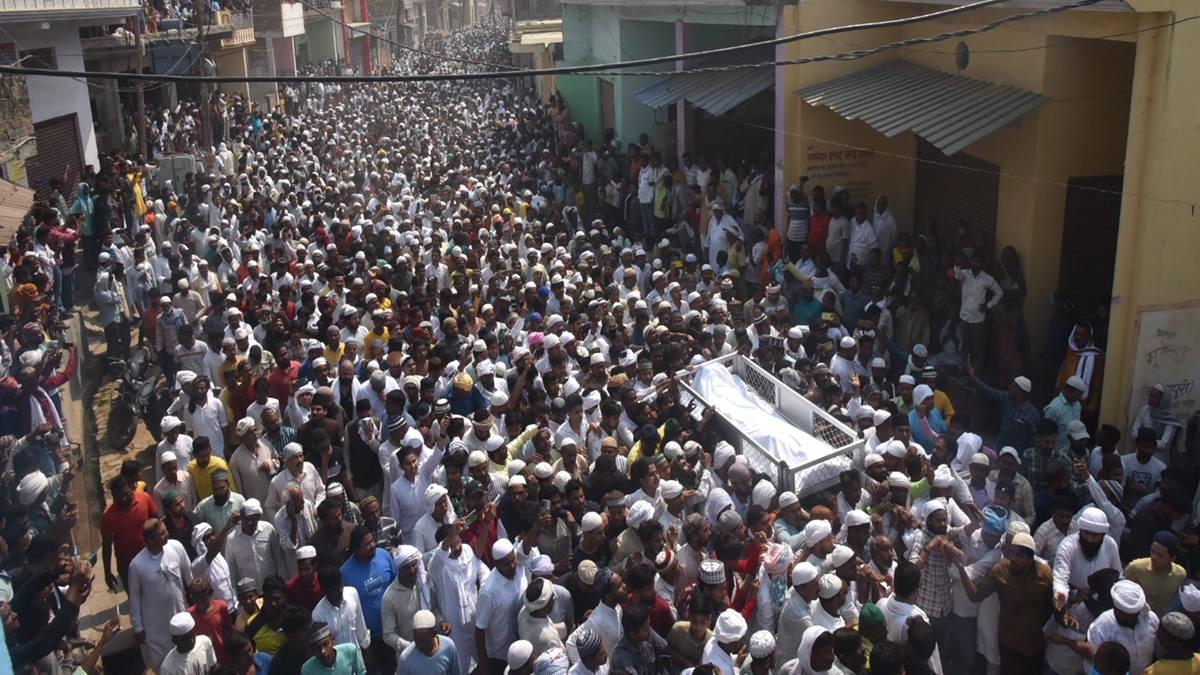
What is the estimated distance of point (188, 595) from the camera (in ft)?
17.8

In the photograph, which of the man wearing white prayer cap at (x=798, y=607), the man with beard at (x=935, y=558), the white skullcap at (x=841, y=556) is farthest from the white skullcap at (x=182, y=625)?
the man with beard at (x=935, y=558)

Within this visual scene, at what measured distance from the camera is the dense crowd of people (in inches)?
191

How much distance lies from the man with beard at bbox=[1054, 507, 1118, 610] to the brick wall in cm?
1302

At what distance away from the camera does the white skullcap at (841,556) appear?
4855 mm

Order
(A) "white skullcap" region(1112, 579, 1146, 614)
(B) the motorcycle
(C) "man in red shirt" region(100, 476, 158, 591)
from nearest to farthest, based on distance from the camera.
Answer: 1. (A) "white skullcap" region(1112, 579, 1146, 614)
2. (C) "man in red shirt" region(100, 476, 158, 591)
3. (B) the motorcycle

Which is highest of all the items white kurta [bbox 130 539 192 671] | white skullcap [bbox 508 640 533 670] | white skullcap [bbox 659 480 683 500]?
white skullcap [bbox 659 480 683 500]

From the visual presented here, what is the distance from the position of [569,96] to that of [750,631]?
20823 mm

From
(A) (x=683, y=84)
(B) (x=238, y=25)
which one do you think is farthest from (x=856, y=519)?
(B) (x=238, y=25)

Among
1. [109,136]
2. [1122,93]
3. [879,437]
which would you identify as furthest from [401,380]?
[109,136]

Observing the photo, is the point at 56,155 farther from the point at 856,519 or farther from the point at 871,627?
the point at 871,627

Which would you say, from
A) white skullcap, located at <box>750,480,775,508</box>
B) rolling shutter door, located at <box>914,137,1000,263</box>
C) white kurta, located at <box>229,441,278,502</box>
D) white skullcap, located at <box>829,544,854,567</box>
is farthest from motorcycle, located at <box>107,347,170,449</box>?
rolling shutter door, located at <box>914,137,1000,263</box>

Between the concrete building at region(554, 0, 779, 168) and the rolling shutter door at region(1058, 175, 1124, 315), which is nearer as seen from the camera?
the rolling shutter door at region(1058, 175, 1124, 315)

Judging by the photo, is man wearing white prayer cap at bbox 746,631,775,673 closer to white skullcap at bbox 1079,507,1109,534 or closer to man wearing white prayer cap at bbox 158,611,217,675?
white skullcap at bbox 1079,507,1109,534

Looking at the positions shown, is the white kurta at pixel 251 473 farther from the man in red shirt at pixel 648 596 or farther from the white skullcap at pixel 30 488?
the man in red shirt at pixel 648 596
